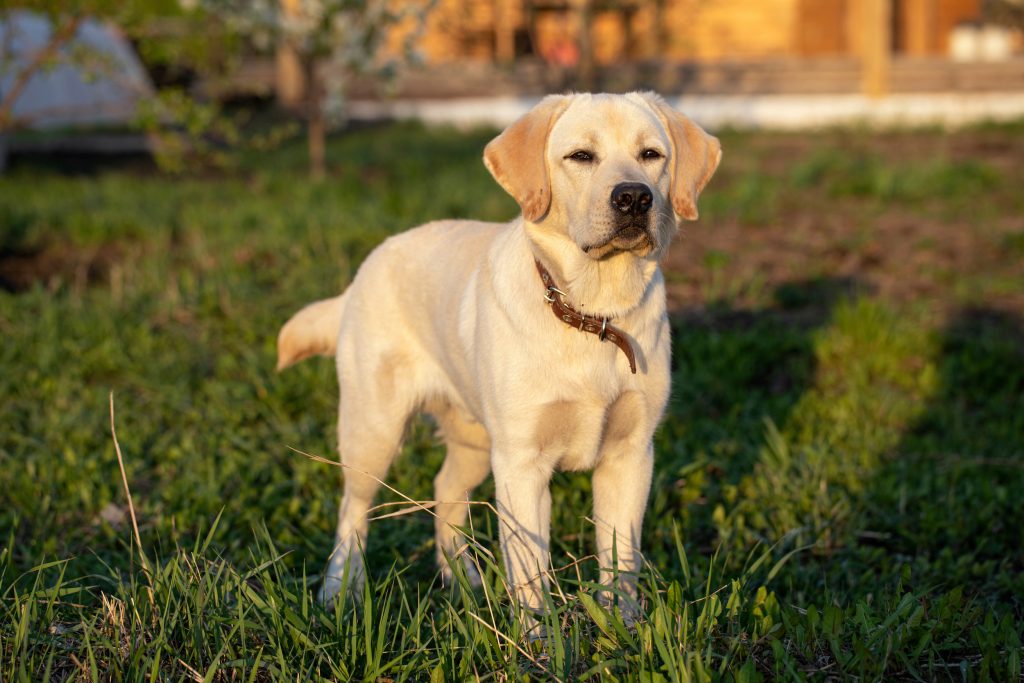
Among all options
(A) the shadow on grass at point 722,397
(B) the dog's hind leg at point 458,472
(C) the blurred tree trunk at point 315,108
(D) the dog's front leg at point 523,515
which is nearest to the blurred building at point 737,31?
(C) the blurred tree trunk at point 315,108

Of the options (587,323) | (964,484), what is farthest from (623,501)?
(964,484)

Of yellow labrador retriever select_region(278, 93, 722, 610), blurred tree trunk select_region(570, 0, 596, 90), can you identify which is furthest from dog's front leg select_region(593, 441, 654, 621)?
blurred tree trunk select_region(570, 0, 596, 90)

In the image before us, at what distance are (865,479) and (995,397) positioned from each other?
120cm

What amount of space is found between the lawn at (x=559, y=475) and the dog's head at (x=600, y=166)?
848mm

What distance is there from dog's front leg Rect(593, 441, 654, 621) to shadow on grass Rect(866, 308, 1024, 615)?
36.5 inches

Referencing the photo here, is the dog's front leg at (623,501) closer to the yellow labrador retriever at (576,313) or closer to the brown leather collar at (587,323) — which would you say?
the yellow labrador retriever at (576,313)

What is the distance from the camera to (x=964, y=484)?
14.2 ft

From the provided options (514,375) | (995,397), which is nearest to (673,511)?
(514,375)

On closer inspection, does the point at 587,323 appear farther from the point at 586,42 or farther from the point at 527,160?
the point at 586,42

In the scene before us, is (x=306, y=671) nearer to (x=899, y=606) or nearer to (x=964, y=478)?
(x=899, y=606)

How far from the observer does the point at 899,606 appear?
286 cm

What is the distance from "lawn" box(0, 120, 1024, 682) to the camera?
2752 mm

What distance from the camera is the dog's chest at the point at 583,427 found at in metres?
3.14

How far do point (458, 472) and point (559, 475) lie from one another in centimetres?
49
